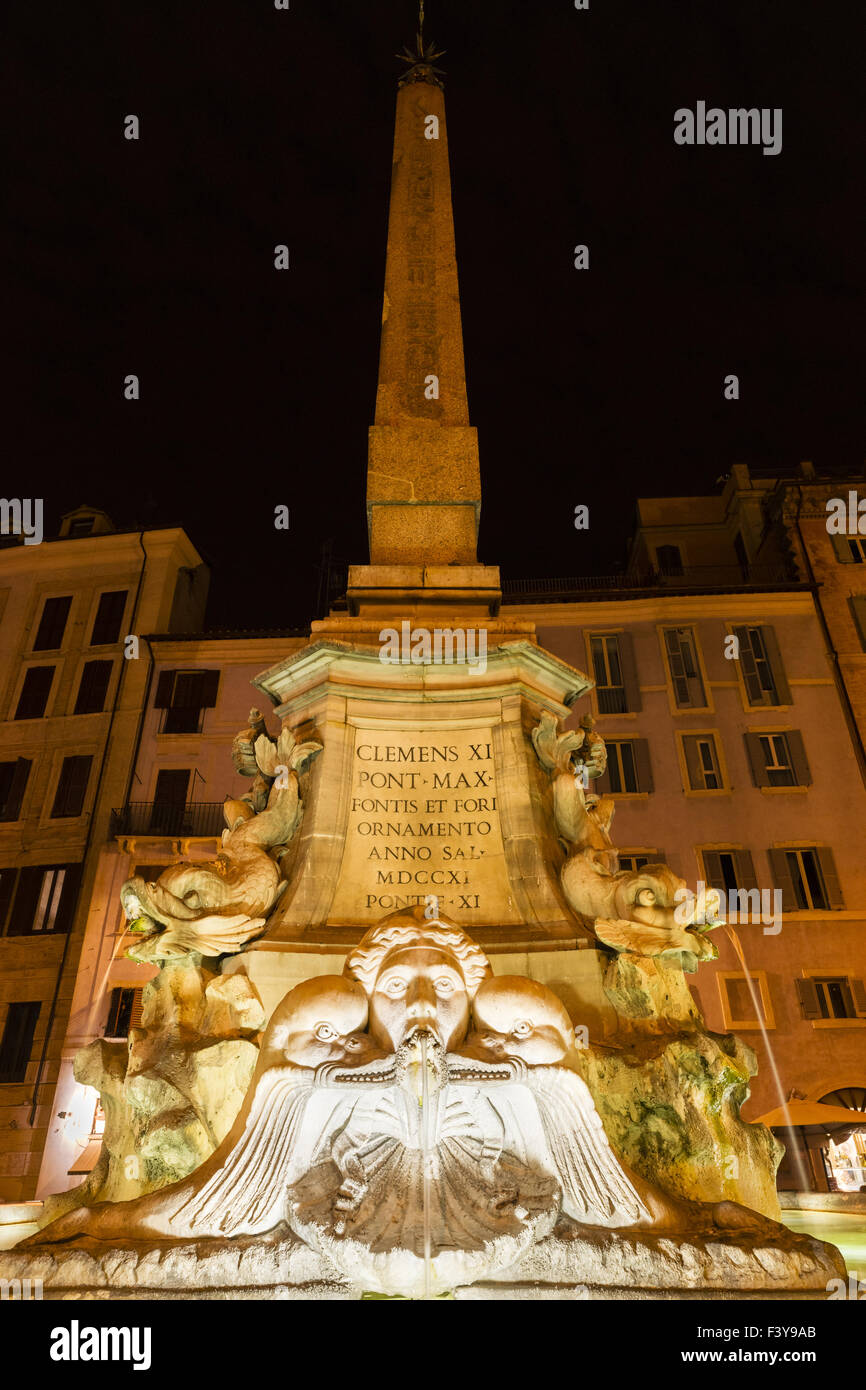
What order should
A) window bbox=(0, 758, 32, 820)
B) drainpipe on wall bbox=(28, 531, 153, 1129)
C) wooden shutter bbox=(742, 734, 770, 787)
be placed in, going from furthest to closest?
window bbox=(0, 758, 32, 820) → wooden shutter bbox=(742, 734, 770, 787) → drainpipe on wall bbox=(28, 531, 153, 1129)

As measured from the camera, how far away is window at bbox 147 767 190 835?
20812 millimetres

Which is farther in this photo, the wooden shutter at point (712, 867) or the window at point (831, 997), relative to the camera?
the wooden shutter at point (712, 867)

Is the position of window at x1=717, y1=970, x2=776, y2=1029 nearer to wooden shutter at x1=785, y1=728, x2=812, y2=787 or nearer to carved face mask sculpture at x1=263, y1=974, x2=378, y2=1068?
wooden shutter at x1=785, y1=728, x2=812, y2=787

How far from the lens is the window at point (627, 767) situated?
2077cm

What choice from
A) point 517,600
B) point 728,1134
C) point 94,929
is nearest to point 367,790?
point 728,1134

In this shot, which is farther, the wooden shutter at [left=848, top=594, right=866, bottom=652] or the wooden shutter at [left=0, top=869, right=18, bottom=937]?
the wooden shutter at [left=848, top=594, right=866, bottom=652]

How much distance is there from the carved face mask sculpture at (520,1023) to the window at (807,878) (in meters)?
16.3

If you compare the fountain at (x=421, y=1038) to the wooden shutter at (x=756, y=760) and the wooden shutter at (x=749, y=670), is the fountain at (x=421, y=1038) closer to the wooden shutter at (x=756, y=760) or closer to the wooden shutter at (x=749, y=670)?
the wooden shutter at (x=756, y=760)

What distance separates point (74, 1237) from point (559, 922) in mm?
2405

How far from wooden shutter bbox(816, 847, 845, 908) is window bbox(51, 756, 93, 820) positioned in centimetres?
1413

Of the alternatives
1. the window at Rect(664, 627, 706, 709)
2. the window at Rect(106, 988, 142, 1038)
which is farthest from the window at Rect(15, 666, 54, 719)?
the window at Rect(664, 627, 706, 709)

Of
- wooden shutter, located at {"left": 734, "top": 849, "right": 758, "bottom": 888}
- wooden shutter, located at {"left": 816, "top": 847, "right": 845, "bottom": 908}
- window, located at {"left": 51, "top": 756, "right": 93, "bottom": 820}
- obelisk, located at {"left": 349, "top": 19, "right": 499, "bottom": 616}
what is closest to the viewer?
obelisk, located at {"left": 349, "top": 19, "right": 499, "bottom": 616}

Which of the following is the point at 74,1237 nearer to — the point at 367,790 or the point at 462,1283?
the point at 462,1283

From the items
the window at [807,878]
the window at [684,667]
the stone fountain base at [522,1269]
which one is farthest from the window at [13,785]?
the stone fountain base at [522,1269]
